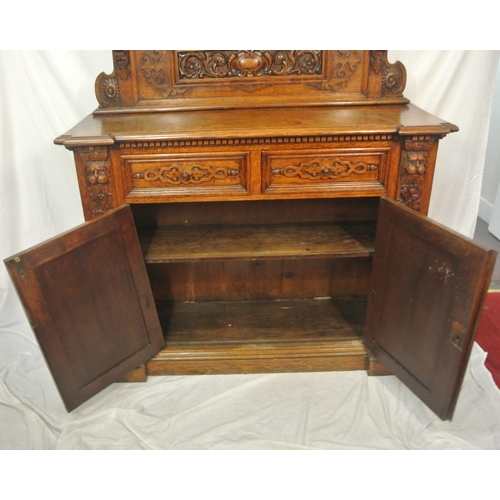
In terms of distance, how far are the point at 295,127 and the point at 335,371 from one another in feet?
3.42

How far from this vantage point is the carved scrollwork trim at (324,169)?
1.66m

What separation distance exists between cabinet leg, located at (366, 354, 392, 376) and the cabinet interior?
122 mm

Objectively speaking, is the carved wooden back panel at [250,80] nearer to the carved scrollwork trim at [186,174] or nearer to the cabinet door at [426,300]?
the carved scrollwork trim at [186,174]

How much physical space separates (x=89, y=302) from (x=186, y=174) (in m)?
0.56

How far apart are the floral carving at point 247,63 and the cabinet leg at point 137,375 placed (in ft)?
4.01

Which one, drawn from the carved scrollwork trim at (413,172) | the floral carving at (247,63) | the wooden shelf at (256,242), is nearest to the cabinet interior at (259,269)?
the wooden shelf at (256,242)

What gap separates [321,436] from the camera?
1676 mm

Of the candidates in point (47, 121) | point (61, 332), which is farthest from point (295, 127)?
point (47, 121)

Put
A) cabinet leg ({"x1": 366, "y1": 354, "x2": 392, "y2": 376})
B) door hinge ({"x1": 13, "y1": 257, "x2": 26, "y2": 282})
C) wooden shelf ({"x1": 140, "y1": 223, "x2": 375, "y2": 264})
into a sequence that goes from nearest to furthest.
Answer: door hinge ({"x1": 13, "y1": 257, "x2": 26, "y2": 282}) → wooden shelf ({"x1": 140, "y1": 223, "x2": 375, "y2": 264}) → cabinet leg ({"x1": 366, "y1": 354, "x2": 392, "y2": 376})

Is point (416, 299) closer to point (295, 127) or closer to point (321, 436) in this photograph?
point (321, 436)

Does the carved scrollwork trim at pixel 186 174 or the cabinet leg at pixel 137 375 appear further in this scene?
the cabinet leg at pixel 137 375

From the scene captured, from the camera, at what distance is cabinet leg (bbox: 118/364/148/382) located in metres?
1.93

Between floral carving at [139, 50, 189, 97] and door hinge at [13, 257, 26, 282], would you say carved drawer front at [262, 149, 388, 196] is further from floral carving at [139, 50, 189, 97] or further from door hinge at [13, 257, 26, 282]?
door hinge at [13, 257, 26, 282]

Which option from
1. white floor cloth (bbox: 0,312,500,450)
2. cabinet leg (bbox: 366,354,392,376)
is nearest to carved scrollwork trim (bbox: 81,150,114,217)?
white floor cloth (bbox: 0,312,500,450)
